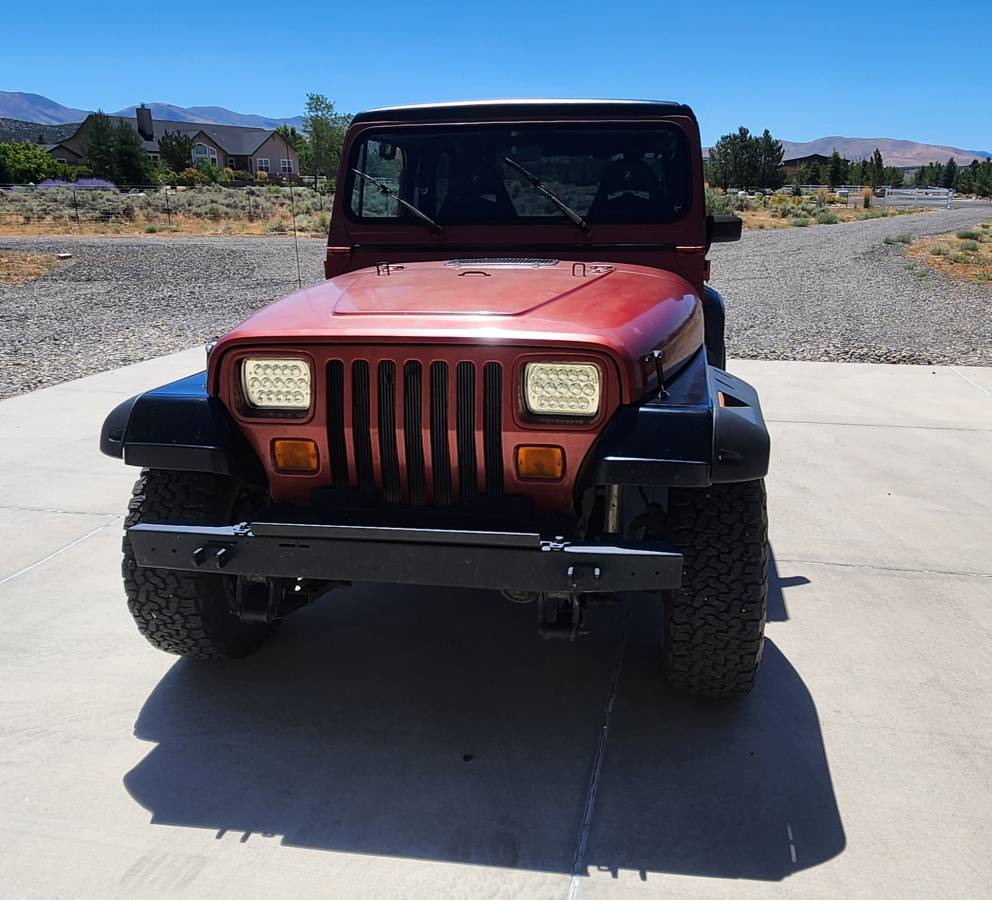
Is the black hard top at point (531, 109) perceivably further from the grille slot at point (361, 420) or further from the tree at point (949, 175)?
the tree at point (949, 175)

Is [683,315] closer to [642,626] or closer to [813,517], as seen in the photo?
[642,626]

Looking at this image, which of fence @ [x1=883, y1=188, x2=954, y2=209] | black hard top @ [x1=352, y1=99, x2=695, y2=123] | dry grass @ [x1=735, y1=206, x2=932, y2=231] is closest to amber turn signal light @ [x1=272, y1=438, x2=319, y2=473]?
black hard top @ [x1=352, y1=99, x2=695, y2=123]

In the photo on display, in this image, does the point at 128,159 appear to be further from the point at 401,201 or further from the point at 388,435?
the point at 388,435

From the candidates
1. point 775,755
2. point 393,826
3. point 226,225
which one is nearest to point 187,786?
point 393,826

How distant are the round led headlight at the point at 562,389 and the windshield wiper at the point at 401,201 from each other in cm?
157

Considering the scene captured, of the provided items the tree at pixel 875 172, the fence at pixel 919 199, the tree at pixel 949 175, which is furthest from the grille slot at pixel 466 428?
the tree at pixel 949 175

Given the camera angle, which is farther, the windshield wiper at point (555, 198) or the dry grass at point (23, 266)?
the dry grass at point (23, 266)

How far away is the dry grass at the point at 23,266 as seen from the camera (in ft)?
51.8

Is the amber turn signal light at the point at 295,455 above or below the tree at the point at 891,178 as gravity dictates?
below

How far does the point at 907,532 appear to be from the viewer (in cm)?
427

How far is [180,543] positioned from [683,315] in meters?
1.64

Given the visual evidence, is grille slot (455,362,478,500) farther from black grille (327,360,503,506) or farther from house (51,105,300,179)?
house (51,105,300,179)

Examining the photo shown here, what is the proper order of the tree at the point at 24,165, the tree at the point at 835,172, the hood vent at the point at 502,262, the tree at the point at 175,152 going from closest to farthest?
the hood vent at the point at 502,262 → the tree at the point at 24,165 → the tree at the point at 175,152 → the tree at the point at 835,172

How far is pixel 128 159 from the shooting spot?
47969mm
